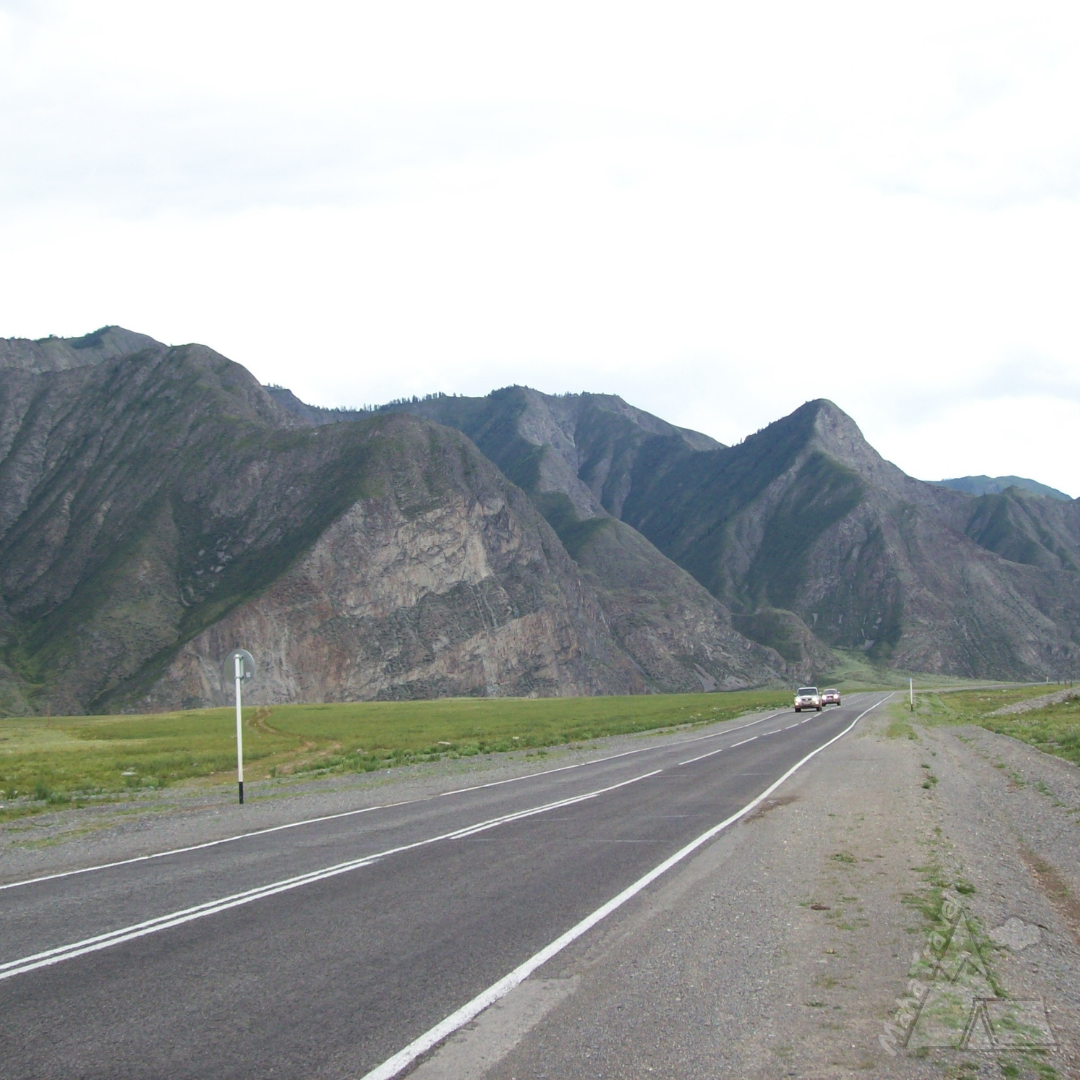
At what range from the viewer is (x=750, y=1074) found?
18.1ft

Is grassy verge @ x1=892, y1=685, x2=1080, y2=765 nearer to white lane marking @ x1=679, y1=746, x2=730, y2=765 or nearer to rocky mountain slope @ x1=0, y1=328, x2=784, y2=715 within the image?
white lane marking @ x1=679, y1=746, x2=730, y2=765

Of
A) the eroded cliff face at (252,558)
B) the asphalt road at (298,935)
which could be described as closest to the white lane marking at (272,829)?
the asphalt road at (298,935)

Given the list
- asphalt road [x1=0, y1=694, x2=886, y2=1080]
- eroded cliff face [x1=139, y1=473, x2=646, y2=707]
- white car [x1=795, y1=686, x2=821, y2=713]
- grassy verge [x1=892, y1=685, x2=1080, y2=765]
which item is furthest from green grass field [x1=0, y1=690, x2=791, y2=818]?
eroded cliff face [x1=139, y1=473, x2=646, y2=707]

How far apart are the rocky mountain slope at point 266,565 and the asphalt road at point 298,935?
11058 centimetres

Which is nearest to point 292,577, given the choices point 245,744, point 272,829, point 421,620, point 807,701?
point 421,620

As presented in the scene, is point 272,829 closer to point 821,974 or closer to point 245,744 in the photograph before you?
point 821,974

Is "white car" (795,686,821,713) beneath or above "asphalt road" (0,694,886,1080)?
beneath

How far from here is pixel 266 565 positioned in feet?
464

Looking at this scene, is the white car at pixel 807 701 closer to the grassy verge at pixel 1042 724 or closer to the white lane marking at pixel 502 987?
the grassy verge at pixel 1042 724

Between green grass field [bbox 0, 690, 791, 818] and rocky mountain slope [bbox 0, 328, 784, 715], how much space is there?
46.7 metres

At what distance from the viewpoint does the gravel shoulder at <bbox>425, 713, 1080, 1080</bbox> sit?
573cm

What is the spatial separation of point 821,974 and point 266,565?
5547 inches

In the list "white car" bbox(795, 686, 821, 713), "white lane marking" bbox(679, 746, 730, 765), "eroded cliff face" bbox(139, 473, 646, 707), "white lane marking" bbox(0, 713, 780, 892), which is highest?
"eroded cliff face" bbox(139, 473, 646, 707)

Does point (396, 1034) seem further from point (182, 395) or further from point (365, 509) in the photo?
point (182, 395)
